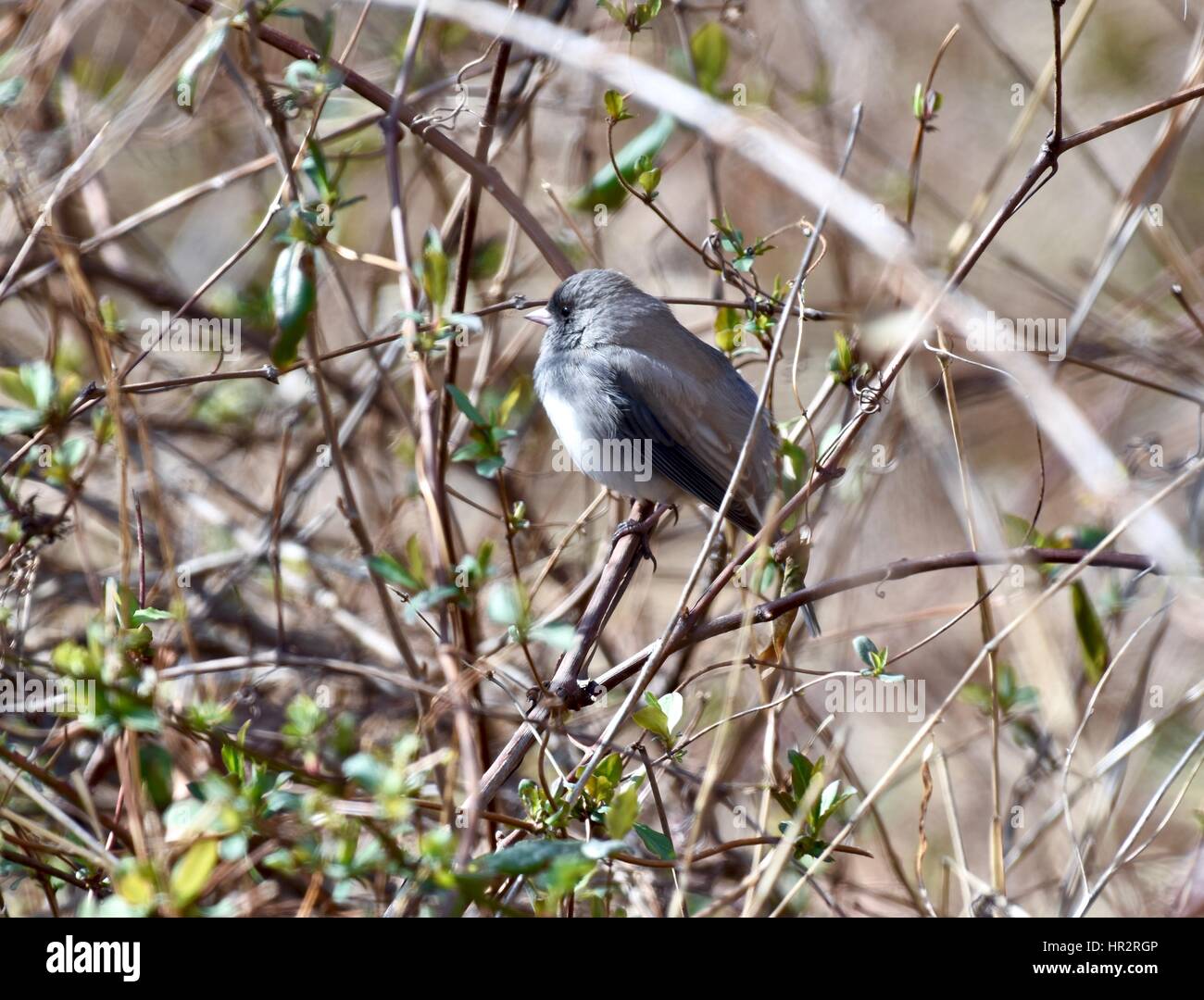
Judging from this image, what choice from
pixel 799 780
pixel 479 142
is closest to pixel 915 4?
pixel 479 142

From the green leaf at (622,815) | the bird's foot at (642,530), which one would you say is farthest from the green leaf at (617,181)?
the green leaf at (622,815)

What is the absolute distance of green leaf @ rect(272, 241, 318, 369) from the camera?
160cm

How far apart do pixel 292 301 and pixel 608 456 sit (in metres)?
1.19

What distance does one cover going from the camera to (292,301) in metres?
1.60

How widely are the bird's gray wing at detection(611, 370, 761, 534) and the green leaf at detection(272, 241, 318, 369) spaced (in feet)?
4.06

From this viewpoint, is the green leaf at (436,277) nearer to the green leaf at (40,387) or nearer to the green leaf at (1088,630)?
the green leaf at (40,387)

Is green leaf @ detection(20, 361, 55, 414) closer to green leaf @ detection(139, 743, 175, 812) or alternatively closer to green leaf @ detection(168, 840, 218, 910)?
green leaf @ detection(139, 743, 175, 812)

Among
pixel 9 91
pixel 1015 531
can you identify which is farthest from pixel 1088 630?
pixel 9 91

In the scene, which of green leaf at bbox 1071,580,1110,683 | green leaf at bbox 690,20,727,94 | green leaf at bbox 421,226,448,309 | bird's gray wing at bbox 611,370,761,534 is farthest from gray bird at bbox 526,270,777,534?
green leaf at bbox 421,226,448,309

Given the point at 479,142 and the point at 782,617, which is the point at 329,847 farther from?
the point at 479,142

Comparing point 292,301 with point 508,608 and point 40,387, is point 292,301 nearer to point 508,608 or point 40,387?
point 508,608

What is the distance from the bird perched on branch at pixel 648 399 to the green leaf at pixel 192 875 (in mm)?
1618

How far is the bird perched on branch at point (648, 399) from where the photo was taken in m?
2.72

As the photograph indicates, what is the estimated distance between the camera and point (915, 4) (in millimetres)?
5211
